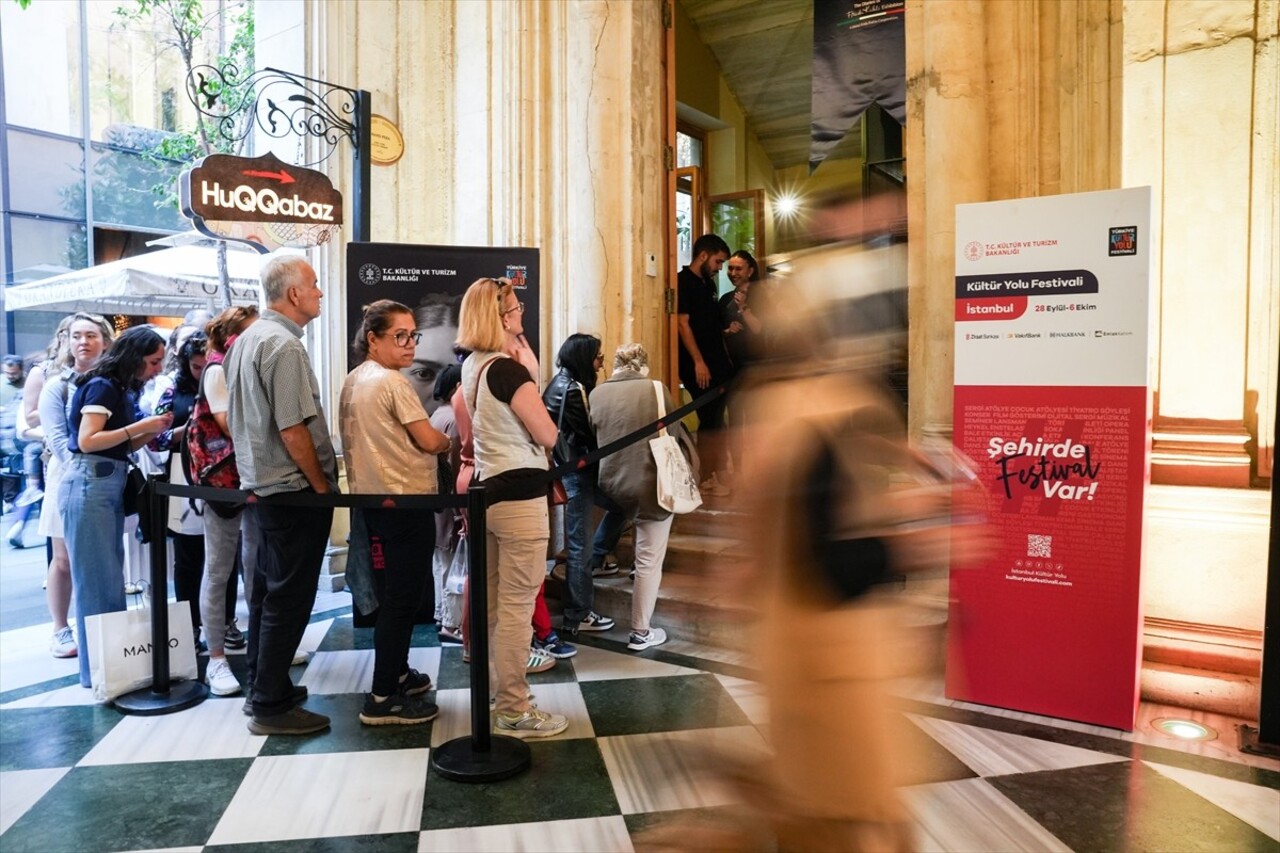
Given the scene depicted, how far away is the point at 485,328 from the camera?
3055 mm

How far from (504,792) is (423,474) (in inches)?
46.9

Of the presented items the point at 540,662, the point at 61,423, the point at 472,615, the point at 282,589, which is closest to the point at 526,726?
the point at 472,615

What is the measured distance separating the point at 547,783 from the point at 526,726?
369mm

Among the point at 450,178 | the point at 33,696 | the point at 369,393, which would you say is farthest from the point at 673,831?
the point at 450,178

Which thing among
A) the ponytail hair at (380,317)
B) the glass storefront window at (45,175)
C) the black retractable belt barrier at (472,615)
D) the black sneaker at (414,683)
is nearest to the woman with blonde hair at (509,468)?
the black retractable belt barrier at (472,615)

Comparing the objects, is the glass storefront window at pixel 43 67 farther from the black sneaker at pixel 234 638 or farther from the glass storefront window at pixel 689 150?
the black sneaker at pixel 234 638

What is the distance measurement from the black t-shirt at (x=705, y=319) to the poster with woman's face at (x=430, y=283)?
1.30m

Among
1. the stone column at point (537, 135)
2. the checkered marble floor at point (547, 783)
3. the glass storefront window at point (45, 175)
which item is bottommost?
the checkered marble floor at point (547, 783)

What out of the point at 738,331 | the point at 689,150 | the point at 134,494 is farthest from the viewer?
the point at 689,150

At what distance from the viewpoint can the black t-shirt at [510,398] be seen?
2.99 meters

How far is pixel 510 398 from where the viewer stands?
3041 millimetres

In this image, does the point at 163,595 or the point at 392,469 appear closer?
the point at 392,469

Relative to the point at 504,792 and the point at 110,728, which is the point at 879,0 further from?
the point at 110,728

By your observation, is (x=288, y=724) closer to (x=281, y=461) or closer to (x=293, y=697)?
(x=293, y=697)
